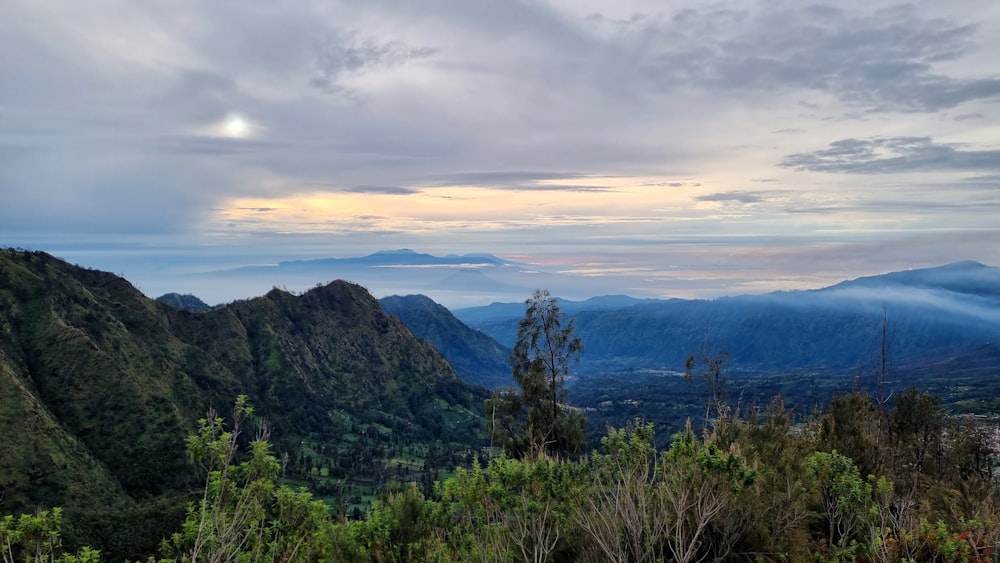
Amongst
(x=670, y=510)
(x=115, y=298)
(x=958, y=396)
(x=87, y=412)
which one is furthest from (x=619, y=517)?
(x=958, y=396)

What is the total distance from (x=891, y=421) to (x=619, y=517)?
32.3 meters

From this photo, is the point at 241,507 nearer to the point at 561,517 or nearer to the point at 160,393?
the point at 561,517

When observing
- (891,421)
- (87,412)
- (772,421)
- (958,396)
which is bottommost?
(958,396)

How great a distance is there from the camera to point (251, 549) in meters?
11.7

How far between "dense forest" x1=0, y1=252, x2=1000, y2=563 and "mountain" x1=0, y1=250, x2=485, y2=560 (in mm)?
451

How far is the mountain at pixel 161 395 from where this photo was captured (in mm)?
75438

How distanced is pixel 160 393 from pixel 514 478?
4405 inches

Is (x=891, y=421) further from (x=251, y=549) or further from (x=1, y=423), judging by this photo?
(x=1, y=423)

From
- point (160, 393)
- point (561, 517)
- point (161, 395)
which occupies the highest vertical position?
point (561, 517)

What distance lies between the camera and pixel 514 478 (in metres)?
9.95

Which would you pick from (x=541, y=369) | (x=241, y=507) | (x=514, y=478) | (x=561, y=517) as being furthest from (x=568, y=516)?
(x=541, y=369)

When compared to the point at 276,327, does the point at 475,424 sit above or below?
below

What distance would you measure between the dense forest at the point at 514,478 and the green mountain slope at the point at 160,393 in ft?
1.58

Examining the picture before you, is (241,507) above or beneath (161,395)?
above
